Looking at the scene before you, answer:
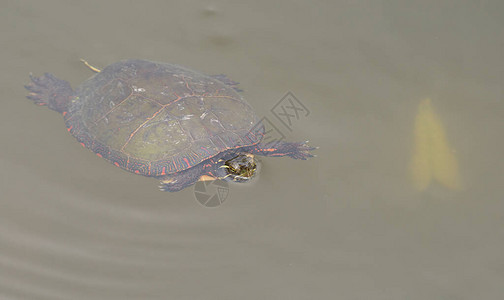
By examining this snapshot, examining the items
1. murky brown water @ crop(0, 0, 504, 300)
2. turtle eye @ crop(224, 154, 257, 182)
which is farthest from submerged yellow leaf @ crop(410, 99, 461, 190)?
turtle eye @ crop(224, 154, 257, 182)

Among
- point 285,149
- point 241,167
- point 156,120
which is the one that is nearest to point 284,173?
point 285,149

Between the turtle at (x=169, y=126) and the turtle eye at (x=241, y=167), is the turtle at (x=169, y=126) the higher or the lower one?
the higher one

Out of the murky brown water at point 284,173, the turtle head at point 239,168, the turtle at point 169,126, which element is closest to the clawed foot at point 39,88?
the murky brown water at point 284,173

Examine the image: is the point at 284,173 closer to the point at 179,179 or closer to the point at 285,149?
the point at 285,149

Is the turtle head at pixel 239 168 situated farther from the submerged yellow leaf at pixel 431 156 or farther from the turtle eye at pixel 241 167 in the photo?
the submerged yellow leaf at pixel 431 156

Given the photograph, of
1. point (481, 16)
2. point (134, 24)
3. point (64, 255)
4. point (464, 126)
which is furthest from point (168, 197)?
point (481, 16)
